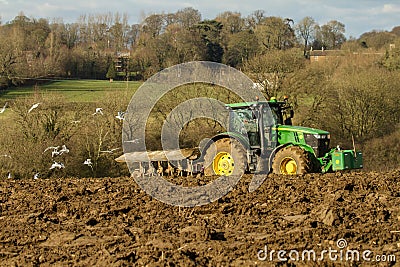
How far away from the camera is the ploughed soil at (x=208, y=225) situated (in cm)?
648

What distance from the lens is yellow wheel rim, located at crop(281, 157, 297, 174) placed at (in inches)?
532

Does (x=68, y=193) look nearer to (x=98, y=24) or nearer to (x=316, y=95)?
(x=316, y=95)

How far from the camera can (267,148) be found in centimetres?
1377

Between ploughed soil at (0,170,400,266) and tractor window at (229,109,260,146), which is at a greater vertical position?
tractor window at (229,109,260,146)

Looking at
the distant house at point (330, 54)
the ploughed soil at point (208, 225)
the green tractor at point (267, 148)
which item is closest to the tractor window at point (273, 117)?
the green tractor at point (267, 148)

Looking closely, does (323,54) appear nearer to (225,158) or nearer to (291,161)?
(225,158)

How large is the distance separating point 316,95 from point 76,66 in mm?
19135

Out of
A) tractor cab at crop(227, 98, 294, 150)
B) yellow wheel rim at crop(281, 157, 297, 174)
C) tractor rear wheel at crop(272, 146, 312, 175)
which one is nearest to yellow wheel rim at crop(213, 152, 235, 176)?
tractor cab at crop(227, 98, 294, 150)

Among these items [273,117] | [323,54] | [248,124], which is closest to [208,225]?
[248,124]

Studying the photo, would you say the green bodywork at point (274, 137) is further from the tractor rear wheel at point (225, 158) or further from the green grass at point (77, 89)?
the green grass at point (77, 89)

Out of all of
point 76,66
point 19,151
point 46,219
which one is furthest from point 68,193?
point 76,66

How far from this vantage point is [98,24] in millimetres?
60531

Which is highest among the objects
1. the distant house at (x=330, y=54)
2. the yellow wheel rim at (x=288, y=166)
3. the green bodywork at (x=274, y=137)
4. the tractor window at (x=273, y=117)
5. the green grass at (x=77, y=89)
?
the distant house at (x=330, y=54)

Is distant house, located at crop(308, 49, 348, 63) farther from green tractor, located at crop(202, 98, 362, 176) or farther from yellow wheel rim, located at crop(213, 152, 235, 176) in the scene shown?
yellow wheel rim, located at crop(213, 152, 235, 176)
